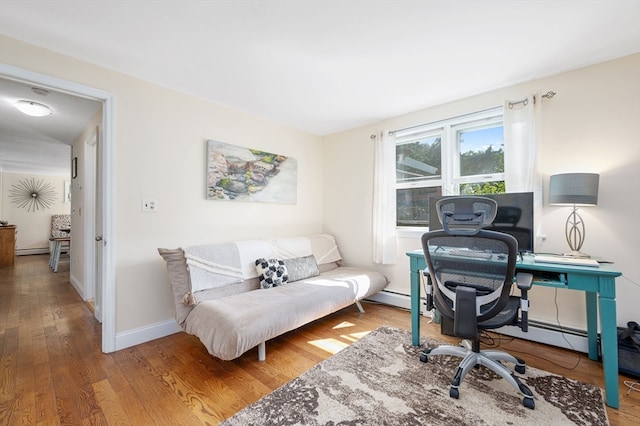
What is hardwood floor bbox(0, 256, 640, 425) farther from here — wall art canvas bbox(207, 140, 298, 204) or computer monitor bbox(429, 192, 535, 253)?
wall art canvas bbox(207, 140, 298, 204)

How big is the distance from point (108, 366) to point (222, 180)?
6.02 feet

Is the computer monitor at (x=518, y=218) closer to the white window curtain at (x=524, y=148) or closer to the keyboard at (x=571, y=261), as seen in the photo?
the keyboard at (x=571, y=261)

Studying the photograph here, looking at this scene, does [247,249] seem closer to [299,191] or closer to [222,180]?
[222,180]

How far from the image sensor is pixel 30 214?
7188 mm

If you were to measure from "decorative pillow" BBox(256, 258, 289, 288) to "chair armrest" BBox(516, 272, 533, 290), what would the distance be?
1.95 metres

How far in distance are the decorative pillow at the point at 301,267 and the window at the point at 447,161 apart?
4.05 feet

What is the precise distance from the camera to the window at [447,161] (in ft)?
8.89

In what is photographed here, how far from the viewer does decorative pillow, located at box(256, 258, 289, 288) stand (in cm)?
262

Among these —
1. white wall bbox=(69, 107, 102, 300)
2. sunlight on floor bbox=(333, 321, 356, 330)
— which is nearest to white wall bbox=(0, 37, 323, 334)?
white wall bbox=(69, 107, 102, 300)

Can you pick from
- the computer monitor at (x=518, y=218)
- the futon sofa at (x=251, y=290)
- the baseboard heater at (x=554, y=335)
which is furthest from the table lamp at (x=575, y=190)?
the futon sofa at (x=251, y=290)

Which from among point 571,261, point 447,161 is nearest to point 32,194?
point 447,161

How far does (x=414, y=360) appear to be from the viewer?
2037 mm

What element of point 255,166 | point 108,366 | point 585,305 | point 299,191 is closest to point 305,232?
point 299,191

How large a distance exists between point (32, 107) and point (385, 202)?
3937mm
